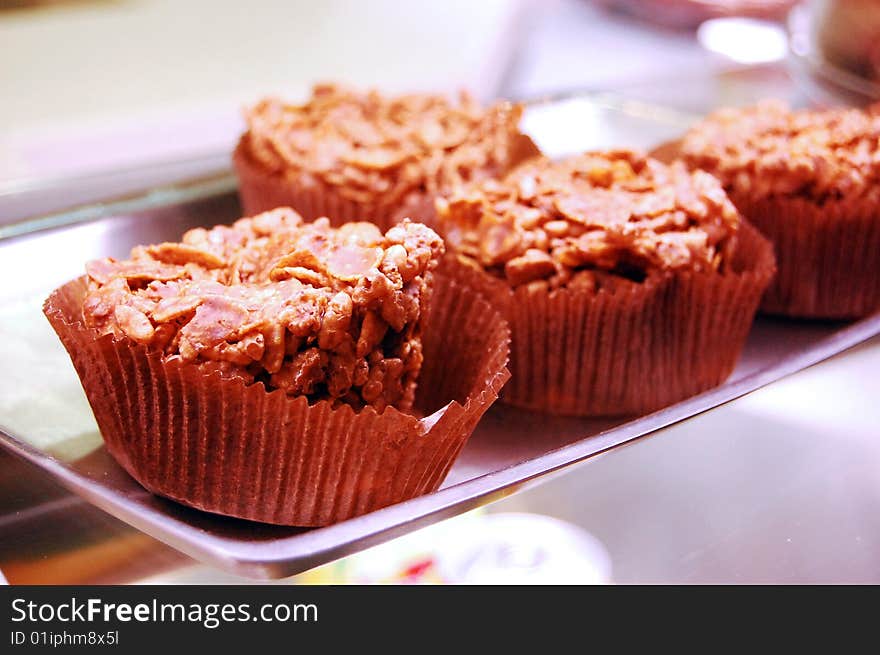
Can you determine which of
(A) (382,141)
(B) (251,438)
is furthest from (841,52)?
(B) (251,438)

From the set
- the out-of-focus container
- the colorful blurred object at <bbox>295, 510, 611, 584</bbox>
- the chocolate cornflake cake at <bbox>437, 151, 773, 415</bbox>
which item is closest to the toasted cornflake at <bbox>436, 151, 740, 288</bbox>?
the chocolate cornflake cake at <bbox>437, 151, 773, 415</bbox>

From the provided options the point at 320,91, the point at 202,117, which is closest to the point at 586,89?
the point at 320,91

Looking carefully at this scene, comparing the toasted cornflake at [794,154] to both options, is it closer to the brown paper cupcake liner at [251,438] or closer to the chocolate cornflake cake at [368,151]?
the chocolate cornflake cake at [368,151]

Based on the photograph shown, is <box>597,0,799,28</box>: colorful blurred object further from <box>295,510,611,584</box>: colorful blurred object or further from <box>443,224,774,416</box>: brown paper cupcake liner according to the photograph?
<box>295,510,611,584</box>: colorful blurred object

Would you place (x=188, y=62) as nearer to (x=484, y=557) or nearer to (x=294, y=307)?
(x=294, y=307)
